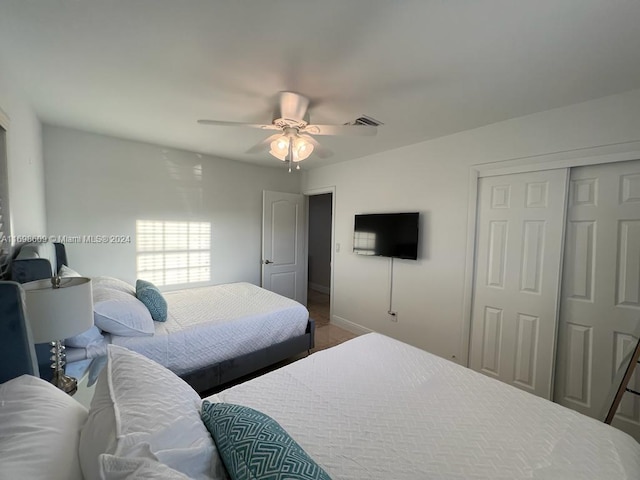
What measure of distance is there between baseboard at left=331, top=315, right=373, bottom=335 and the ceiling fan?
8.36ft

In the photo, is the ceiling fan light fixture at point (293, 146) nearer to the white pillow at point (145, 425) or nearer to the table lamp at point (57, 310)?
the table lamp at point (57, 310)

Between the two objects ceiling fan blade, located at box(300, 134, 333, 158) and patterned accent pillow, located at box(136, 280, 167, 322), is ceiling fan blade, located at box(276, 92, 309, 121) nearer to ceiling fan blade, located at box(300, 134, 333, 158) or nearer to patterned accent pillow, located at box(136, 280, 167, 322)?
ceiling fan blade, located at box(300, 134, 333, 158)

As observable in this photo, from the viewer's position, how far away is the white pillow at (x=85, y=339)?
1673mm

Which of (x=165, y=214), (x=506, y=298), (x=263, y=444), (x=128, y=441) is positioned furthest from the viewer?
(x=165, y=214)

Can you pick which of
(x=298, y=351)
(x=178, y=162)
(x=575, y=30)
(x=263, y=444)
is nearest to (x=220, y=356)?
(x=298, y=351)

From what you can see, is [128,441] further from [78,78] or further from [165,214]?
[165,214]

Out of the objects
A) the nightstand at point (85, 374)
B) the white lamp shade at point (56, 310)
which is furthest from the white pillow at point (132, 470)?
the nightstand at point (85, 374)

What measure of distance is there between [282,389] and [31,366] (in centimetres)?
102

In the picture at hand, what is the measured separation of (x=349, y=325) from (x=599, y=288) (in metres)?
2.64

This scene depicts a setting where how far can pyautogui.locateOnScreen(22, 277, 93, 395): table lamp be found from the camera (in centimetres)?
104

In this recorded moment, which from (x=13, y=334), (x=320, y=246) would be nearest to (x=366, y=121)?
(x=13, y=334)

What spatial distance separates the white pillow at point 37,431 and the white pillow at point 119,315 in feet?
3.36

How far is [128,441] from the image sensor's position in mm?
700

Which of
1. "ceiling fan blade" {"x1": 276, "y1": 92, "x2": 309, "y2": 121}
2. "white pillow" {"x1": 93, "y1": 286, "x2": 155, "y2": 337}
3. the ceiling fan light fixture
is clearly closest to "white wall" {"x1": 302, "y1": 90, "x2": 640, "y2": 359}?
the ceiling fan light fixture
